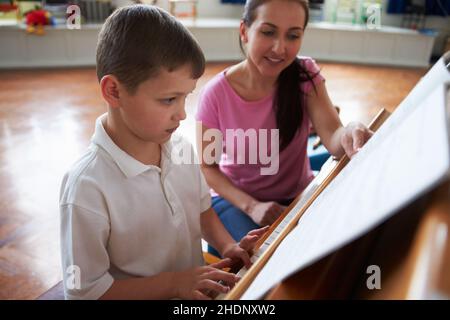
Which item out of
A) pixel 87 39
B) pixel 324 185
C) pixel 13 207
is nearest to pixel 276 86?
pixel 324 185

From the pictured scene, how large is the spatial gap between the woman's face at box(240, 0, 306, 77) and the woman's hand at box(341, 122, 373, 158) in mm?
327

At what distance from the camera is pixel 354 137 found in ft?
3.68

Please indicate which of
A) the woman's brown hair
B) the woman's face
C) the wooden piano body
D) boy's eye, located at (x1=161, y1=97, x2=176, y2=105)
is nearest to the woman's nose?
the woman's face

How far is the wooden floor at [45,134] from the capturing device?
208cm

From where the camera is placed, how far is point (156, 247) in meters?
0.95

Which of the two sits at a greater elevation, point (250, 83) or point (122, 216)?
point (250, 83)

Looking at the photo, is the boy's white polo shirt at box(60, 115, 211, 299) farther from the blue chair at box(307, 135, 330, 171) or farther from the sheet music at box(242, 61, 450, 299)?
the blue chair at box(307, 135, 330, 171)

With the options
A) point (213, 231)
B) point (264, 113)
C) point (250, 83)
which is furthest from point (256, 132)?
point (213, 231)

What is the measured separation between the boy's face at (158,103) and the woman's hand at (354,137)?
505 millimetres

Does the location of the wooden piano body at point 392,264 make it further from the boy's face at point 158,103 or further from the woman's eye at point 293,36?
the woman's eye at point 293,36

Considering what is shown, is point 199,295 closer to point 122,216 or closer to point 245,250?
point 245,250

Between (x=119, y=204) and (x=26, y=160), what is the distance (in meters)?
2.62

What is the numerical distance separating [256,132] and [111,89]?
0.74 m

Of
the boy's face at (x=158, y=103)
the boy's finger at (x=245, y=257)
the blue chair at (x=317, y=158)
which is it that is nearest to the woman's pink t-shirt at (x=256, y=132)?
the blue chair at (x=317, y=158)
